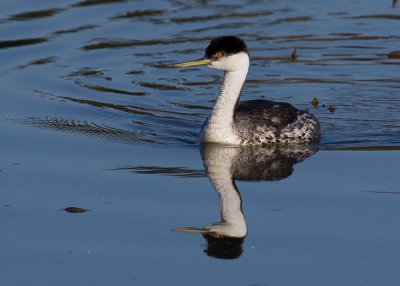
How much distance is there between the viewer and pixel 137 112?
16453mm

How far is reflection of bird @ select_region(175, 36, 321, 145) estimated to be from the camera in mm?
14094

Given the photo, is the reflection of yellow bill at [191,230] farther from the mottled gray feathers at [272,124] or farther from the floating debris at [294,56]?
the floating debris at [294,56]

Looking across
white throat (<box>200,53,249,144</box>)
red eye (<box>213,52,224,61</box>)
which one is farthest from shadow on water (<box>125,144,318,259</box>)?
red eye (<box>213,52,224,61</box>)

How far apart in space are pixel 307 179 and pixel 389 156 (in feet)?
5.24

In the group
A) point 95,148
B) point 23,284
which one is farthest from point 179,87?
point 23,284

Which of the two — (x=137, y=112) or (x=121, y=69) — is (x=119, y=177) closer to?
(x=137, y=112)

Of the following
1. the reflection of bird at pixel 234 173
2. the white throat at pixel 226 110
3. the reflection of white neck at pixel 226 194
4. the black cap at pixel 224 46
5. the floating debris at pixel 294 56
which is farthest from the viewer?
the floating debris at pixel 294 56

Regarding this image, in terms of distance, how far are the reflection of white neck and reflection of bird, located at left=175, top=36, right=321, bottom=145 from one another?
0.28 m

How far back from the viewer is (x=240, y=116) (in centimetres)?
1455

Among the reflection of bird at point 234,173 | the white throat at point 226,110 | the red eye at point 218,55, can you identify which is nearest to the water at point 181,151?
the reflection of bird at point 234,173

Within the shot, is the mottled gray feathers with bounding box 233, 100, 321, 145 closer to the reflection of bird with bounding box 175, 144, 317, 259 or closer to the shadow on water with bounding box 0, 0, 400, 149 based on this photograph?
the reflection of bird with bounding box 175, 144, 317, 259

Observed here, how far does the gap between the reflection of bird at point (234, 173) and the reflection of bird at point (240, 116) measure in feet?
0.46

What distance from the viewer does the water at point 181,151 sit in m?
9.86

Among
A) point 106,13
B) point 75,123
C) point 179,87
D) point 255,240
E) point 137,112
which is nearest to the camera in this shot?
point 255,240
